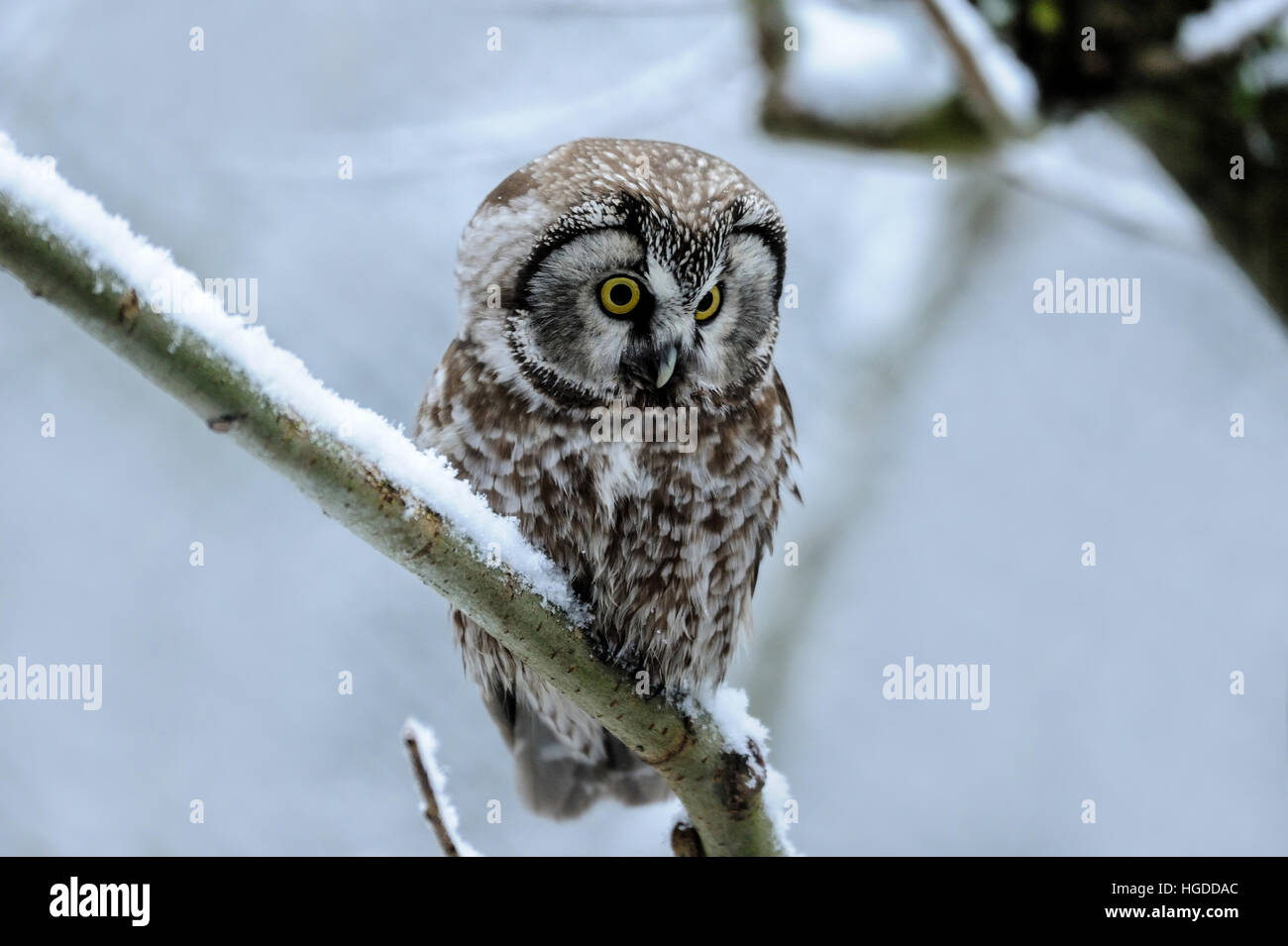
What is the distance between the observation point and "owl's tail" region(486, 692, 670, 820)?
3.41 meters

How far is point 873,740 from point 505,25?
537 centimetres

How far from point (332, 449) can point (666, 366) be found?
87cm

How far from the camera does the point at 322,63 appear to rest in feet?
21.6

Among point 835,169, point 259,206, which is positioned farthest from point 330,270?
point 835,169
